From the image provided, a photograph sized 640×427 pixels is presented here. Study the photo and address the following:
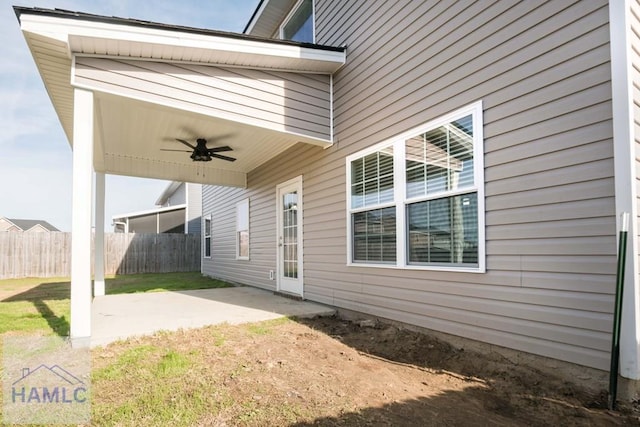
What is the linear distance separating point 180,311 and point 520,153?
4922mm

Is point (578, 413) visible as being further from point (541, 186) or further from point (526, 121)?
point (526, 121)

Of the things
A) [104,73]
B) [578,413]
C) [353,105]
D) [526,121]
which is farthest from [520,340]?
[104,73]

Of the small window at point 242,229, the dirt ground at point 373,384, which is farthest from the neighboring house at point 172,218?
the dirt ground at point 373,384

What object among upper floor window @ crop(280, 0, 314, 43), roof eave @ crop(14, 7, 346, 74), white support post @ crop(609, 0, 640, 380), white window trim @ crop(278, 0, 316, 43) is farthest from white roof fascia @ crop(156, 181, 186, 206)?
white support post @ crop(609, 0, 640, 380)

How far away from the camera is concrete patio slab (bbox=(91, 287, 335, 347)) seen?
14.2ft

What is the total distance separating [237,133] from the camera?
20.5ft

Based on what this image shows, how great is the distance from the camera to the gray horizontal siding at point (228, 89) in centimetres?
397

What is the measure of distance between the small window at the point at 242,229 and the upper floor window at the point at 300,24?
401 centimetres

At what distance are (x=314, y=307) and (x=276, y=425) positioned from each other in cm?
335

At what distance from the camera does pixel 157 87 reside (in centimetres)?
417

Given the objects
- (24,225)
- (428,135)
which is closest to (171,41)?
(428,135)

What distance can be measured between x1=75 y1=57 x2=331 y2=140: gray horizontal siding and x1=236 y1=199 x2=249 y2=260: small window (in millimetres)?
4222

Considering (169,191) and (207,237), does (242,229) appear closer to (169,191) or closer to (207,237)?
(207,237)

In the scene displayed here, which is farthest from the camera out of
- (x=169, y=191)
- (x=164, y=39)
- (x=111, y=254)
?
(x=169, y=191)
